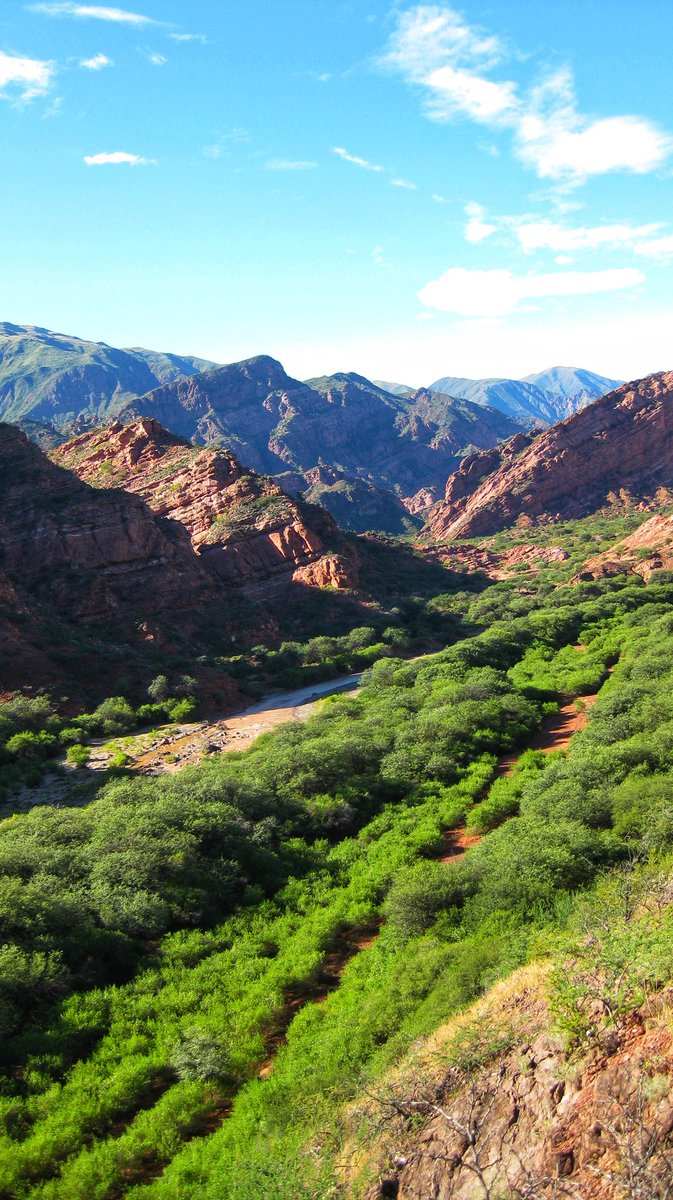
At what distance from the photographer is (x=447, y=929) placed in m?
14.4

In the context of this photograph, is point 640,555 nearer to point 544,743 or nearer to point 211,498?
point 211,498

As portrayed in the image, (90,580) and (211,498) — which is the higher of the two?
(211,498)

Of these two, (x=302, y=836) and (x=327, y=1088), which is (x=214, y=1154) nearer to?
(x=327, y=1088)

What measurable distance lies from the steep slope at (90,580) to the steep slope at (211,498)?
12.7 feet

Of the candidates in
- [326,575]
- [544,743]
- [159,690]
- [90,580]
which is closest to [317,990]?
[544,743]

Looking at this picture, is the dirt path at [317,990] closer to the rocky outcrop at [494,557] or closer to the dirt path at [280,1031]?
the dirt path at [280,1031]

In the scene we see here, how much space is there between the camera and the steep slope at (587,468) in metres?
119

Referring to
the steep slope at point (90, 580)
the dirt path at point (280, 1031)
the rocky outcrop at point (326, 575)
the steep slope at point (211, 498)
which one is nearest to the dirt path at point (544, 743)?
the dirt path at point (280, 1031)

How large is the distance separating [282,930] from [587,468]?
118518mm

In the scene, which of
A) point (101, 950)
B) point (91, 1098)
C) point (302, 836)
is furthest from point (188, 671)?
point (91, 1098)

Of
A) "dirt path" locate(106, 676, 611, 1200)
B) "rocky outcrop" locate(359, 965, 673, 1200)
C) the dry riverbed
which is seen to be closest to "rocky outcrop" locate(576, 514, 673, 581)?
the dry riverbed

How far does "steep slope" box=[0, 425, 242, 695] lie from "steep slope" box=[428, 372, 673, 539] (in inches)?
2831

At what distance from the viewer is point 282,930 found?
640 inches

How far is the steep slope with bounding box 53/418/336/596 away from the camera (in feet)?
218
